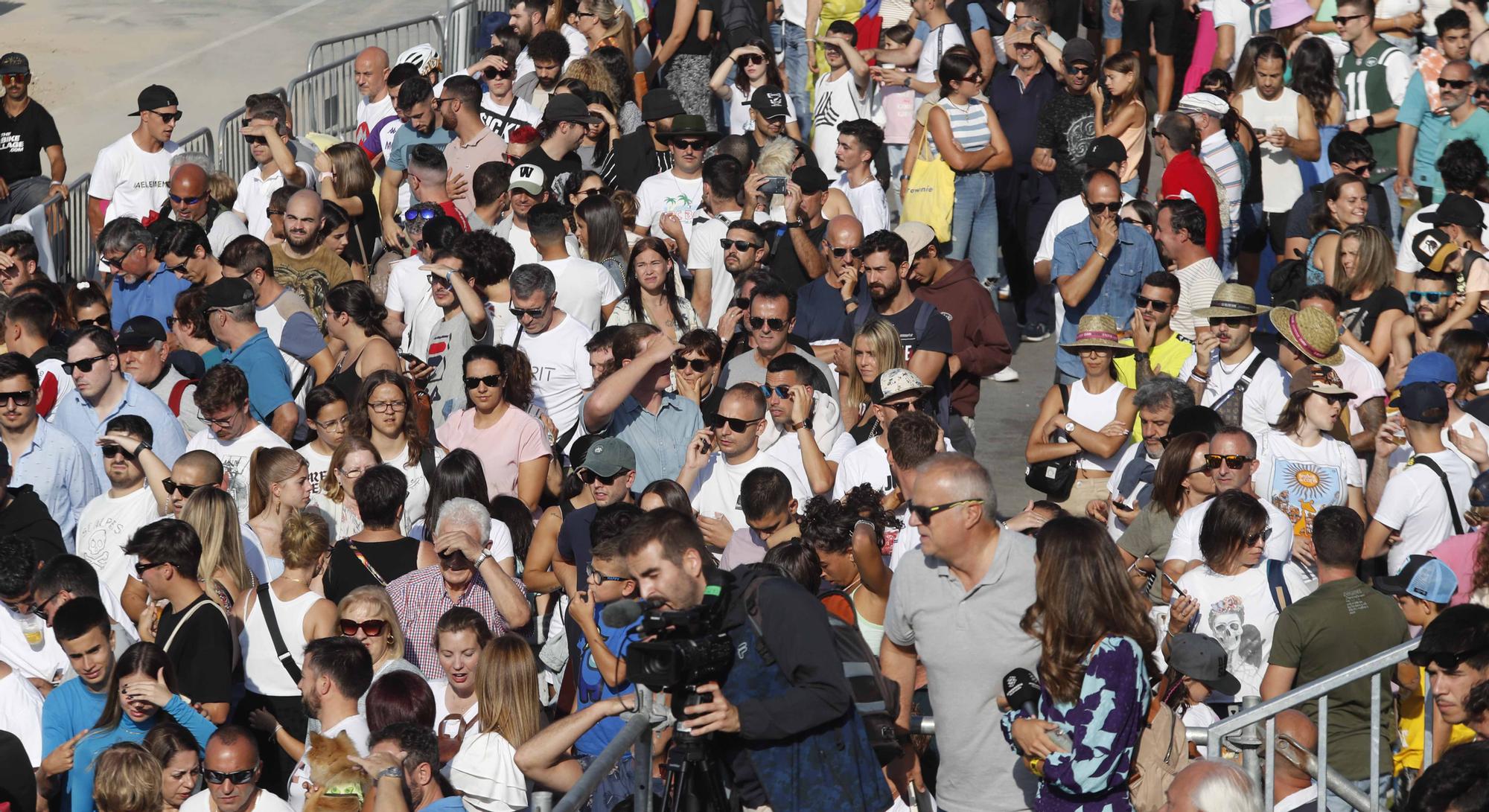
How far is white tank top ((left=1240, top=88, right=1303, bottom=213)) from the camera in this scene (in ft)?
38.9

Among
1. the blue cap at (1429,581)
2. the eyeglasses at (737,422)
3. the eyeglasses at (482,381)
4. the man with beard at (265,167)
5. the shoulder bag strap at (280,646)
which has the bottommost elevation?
the man with beard at (265,167)

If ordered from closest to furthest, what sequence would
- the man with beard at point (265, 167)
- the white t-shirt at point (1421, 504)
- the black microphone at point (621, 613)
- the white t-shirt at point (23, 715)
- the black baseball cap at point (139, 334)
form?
the black microphone at point (621, 613) < the white t-shirt at point (23, 715) < the white t-shirt at point (1421, 504) < the black baseball cap at point (139, 334) < the man with beard at point (265, 167)

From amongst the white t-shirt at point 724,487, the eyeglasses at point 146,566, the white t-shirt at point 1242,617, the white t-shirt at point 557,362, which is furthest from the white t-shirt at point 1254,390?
the eyeglasses at point 146,566

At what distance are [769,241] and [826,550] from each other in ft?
13.4

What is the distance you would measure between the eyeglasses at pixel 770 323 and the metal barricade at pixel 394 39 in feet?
26.3

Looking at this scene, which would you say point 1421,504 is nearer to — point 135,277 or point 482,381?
point 482,381

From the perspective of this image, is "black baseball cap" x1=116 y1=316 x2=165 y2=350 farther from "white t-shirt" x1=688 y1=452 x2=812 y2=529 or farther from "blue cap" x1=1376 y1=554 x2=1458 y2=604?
"blue cap" x1=1376 y1=554 x2=1458 y2=604

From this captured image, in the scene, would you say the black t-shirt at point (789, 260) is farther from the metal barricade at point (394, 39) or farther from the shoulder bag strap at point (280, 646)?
the metal barricade at point (394, 39)

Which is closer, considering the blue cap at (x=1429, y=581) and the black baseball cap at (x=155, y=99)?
the blue cap at (x=1429, y=581)

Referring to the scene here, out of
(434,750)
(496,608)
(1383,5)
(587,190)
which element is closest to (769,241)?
(587,190)

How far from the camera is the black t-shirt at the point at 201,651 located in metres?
6.67

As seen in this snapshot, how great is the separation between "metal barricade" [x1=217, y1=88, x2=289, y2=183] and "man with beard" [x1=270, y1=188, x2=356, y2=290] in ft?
10.1

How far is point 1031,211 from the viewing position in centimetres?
1235

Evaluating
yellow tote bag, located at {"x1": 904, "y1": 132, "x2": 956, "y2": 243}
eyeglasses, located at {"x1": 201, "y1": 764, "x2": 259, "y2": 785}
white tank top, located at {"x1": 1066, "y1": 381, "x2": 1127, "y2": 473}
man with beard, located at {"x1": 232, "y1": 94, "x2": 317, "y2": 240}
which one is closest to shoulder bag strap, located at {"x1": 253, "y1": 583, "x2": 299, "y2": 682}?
eyeglasses, located at {"x1": 201, "y1": 764, "x2": 259, "y2": 785}
